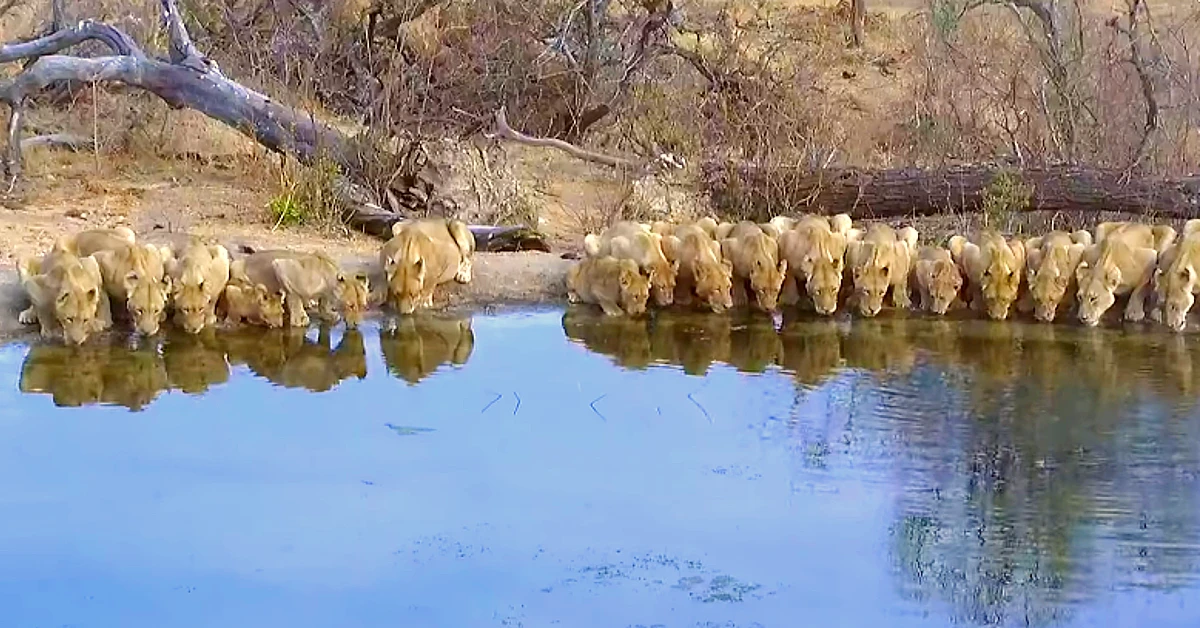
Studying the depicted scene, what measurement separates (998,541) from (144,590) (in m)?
2.94

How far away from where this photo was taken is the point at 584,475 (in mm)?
6734

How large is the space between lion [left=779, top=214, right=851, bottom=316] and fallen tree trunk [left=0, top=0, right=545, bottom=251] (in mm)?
3284

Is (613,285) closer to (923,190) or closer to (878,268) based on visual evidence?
(878,268)

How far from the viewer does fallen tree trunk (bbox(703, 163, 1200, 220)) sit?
1166 cm

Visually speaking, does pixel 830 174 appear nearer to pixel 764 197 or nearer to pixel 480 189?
pixel 764 197

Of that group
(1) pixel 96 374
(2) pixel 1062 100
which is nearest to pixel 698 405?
(1) pixel 96 374

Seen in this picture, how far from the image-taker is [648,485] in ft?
21.8

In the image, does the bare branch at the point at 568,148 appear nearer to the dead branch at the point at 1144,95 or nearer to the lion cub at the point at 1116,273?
the dead branch at the point at 1144,95

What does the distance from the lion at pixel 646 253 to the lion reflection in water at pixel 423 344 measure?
0.88 m

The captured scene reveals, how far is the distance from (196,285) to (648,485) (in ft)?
10.6

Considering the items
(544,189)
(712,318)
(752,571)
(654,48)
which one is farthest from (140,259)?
(654,48)

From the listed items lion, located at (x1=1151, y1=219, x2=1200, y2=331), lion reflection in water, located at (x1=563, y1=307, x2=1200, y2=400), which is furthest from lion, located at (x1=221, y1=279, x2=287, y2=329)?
lion, located at (x1=1151, y1=219, x2=1200, y2=331)

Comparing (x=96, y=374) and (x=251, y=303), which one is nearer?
(x=96, y=374)

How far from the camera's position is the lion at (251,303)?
9.04 metres
